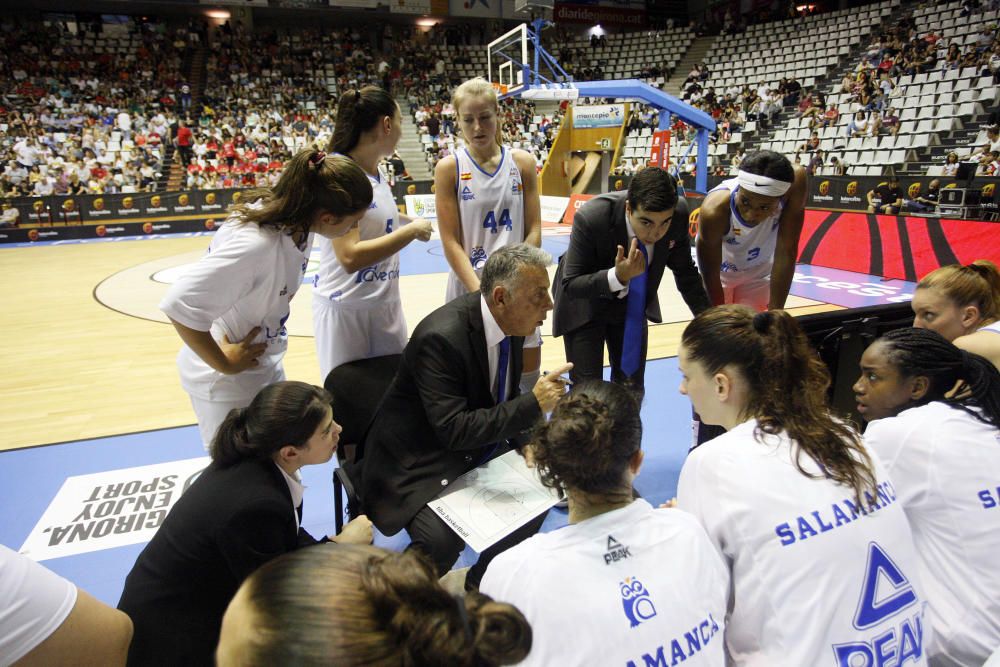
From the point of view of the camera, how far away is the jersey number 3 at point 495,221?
119 inches

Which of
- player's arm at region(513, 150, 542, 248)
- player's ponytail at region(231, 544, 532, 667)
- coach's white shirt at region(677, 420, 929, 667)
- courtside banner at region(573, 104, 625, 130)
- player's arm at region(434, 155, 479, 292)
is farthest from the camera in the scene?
courtside banner at region(573, 104, 625, 130)

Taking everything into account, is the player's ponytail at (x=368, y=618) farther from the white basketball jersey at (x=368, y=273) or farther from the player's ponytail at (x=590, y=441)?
the white basketball jersey at (x=368, y=273)

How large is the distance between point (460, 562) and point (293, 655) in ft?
6.27

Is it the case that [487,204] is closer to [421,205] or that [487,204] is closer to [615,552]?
[615,552]

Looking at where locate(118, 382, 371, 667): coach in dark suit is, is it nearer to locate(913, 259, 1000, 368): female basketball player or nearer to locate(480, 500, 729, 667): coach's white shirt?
locate(480, 500, 729, 667): coach's white shirt

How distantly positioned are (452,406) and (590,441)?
82 cm

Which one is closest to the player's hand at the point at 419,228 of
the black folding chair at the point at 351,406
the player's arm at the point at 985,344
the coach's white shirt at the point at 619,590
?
the black folding chair at the point at 351,406

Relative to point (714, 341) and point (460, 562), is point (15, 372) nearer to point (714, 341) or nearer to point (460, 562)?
point (460, 562)

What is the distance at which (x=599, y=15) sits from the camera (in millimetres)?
29125

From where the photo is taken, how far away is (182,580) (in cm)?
157

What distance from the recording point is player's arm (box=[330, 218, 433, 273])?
251 cm

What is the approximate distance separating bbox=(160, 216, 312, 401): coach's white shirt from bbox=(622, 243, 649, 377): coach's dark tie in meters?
1.46

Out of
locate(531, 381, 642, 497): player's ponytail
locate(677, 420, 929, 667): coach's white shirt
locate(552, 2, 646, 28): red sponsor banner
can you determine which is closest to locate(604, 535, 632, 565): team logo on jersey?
locate(531, 381, 642, 497): player's ponytail

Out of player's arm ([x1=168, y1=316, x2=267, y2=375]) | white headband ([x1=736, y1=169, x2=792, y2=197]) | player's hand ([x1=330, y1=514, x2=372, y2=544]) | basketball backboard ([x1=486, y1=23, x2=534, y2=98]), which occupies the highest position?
basketball backboard ([x1=486, y1=23, x2=534, y2=98])
